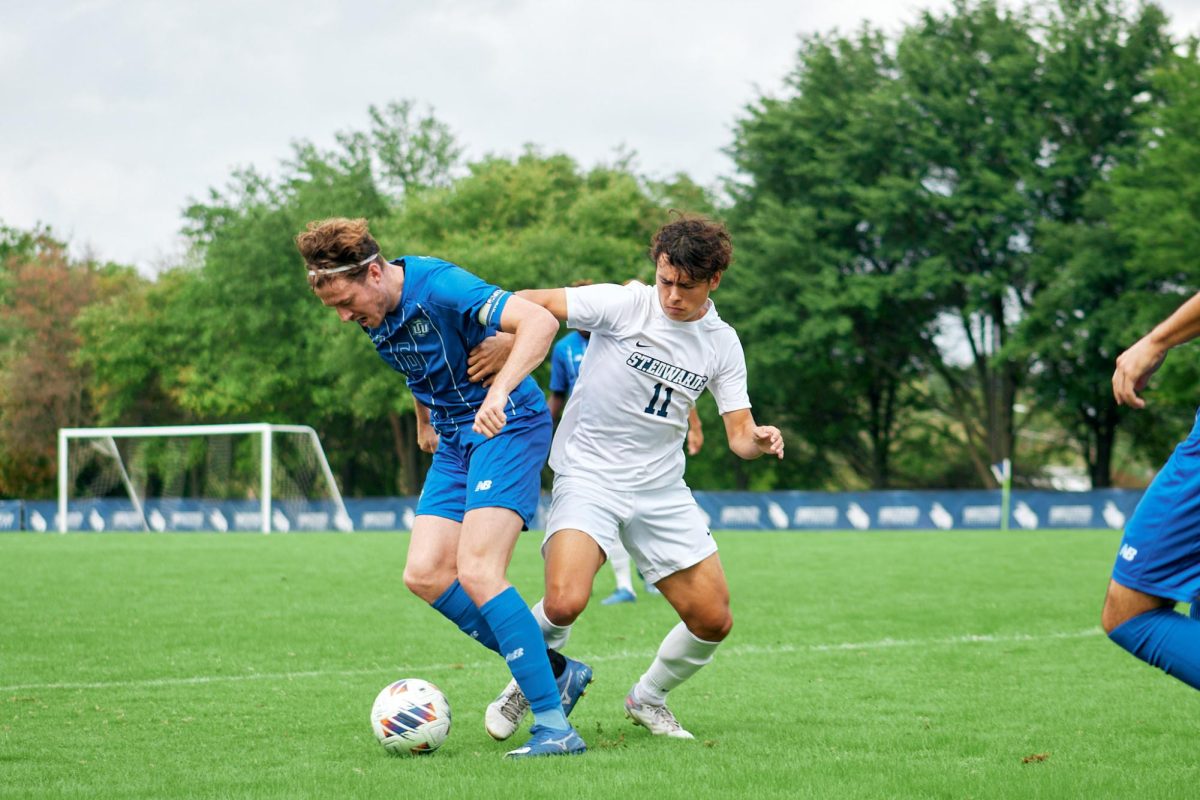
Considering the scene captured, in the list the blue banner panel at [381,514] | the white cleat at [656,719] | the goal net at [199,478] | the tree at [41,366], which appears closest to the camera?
the white cleat at [656,719]

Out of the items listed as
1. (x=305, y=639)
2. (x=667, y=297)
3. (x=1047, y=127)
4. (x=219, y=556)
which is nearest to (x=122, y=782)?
(x=667, y=297)

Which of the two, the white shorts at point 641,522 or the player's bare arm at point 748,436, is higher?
the player's bare arm at point 748,436

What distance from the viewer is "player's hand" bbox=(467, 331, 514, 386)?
5.85m

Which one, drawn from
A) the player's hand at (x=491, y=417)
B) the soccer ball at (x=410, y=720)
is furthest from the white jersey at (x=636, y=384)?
the soccer ball at (x=410, y=720)

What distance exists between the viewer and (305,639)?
1023cm

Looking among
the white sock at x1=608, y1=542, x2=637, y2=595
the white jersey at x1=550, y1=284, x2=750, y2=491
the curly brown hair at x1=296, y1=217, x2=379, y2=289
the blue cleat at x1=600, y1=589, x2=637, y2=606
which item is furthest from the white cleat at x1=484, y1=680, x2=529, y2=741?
the white sock at x1=608, y1=542, x2=637, y2=595

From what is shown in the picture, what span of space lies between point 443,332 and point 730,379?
4.40 ft

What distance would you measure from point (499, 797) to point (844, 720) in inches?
92.4

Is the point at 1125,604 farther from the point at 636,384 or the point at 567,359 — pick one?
the point at 567,359

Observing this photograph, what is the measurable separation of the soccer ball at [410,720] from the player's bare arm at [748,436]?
5.56 feet

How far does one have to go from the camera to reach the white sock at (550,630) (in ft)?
19.9

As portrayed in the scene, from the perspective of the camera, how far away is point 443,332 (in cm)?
582

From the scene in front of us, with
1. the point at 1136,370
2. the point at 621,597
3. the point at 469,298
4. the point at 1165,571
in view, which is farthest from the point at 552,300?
the point at 621,597

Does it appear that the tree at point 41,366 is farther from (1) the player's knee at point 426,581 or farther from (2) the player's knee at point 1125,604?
(2) the player's knee at point 1125,604
